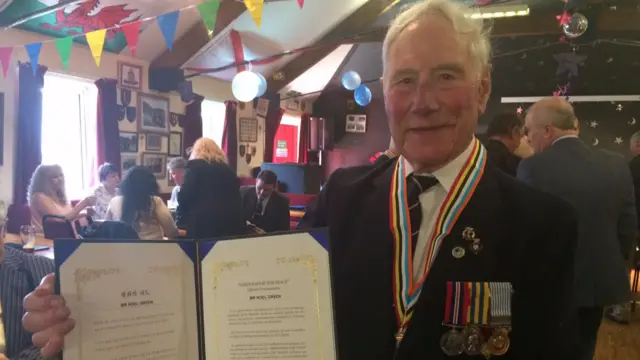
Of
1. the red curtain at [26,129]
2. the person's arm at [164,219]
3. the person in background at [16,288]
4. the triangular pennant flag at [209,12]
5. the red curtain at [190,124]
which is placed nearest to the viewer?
the person in background at [16,288]

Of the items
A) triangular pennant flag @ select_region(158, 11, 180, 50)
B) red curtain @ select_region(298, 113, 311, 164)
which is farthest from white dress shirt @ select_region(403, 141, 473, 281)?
red curtain @ select_region(298, 113, 311, 164)

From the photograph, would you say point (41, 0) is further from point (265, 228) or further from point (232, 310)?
point (232, 310)

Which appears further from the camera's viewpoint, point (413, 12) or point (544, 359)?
point (413, 12)

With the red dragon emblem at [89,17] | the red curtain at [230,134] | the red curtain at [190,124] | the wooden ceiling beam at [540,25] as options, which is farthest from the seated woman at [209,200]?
the red curtain at [230,134]

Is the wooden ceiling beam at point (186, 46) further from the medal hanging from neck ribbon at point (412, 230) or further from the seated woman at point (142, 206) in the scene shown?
the medal hanging from neck ribbon at point (412, 230)

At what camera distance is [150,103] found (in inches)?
246

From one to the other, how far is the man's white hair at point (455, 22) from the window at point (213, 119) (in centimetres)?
694

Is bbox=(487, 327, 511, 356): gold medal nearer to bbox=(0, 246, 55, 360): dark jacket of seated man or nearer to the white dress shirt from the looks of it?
the white dress shirt

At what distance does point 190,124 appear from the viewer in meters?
6.85

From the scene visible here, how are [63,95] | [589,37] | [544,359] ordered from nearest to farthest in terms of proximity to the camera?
[544,359], [63,95], [589,37]

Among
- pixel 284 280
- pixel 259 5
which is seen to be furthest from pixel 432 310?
pixel 259 5

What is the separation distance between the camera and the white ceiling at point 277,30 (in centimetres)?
A: 631

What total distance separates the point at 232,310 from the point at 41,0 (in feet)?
14.8

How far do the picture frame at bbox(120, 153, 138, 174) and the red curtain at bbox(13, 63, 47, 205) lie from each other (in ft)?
3.67
